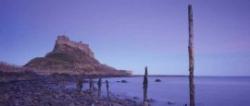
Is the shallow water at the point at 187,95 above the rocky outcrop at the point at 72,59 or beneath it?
beneath

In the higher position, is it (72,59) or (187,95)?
(72,59)

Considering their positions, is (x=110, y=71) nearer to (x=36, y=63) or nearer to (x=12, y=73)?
(x=36, y=63)

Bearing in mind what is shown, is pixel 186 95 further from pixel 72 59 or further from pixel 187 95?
pixel 72 59

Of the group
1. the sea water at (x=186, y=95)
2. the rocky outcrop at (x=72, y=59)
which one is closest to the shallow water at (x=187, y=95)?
the sea water at (x=186, y=95)

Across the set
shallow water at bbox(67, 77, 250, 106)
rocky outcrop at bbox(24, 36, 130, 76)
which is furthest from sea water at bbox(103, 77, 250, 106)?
rocky outcrop at bbox(24, 36, 130, 76)

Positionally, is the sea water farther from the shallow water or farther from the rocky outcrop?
the rocky outcrop

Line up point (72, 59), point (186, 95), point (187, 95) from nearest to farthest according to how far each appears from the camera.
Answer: point (187, 95)
point (186, 95)
point (72, 59)

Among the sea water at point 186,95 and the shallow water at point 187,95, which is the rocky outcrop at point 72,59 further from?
the sea water at point 186,95

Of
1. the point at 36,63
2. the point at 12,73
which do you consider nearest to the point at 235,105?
the point at 12,73

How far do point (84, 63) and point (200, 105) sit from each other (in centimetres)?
10237

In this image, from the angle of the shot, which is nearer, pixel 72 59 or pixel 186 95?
pixel 186 95

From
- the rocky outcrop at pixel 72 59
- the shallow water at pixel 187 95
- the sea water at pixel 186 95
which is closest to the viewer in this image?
the sea water at pixel 186 95

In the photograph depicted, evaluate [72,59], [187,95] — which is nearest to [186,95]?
[187,95]

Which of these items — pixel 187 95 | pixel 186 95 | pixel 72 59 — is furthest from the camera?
pixel 72 59
